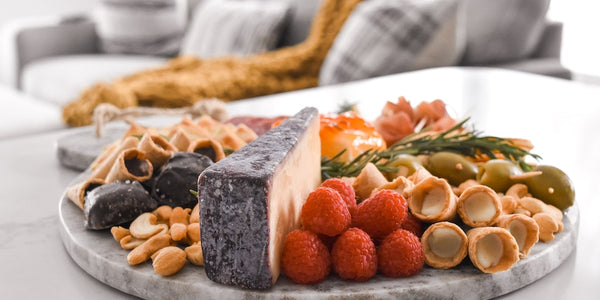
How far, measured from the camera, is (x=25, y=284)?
0.66 meters

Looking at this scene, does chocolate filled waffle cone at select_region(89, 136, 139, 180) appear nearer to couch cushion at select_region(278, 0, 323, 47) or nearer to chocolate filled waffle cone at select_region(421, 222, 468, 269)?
chocolate filled waffle cone at select_region(421, 222, 468, 269)

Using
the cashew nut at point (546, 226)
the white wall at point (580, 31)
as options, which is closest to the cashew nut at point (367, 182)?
the cashew nut at point (546, 226)

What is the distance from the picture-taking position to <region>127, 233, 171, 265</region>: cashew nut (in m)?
0.64

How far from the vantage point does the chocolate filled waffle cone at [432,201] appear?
633mm

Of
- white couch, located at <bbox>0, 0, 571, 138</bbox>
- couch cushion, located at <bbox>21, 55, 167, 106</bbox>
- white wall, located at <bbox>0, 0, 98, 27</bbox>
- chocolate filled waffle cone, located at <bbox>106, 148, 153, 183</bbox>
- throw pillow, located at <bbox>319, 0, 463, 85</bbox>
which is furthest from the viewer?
white wall, located at <bbox>0, 0, 98, 27</bbox>

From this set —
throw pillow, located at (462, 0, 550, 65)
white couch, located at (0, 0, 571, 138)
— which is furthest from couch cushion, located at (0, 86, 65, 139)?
throw pillow, located at (462, 0, 550, 65)

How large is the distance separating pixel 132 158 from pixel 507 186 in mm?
436

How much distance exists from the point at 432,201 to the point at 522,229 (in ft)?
0.29

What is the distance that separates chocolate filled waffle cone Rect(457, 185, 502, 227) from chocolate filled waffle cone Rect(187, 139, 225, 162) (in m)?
0.30

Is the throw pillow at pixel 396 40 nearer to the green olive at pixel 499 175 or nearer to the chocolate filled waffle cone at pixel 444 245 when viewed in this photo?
the green olive at pixel 499 175

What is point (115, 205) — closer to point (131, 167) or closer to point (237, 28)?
point (131, 167)

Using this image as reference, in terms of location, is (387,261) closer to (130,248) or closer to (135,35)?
(130,248)

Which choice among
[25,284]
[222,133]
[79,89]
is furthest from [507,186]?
[79,89]

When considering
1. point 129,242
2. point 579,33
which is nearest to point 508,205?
point 129,242
